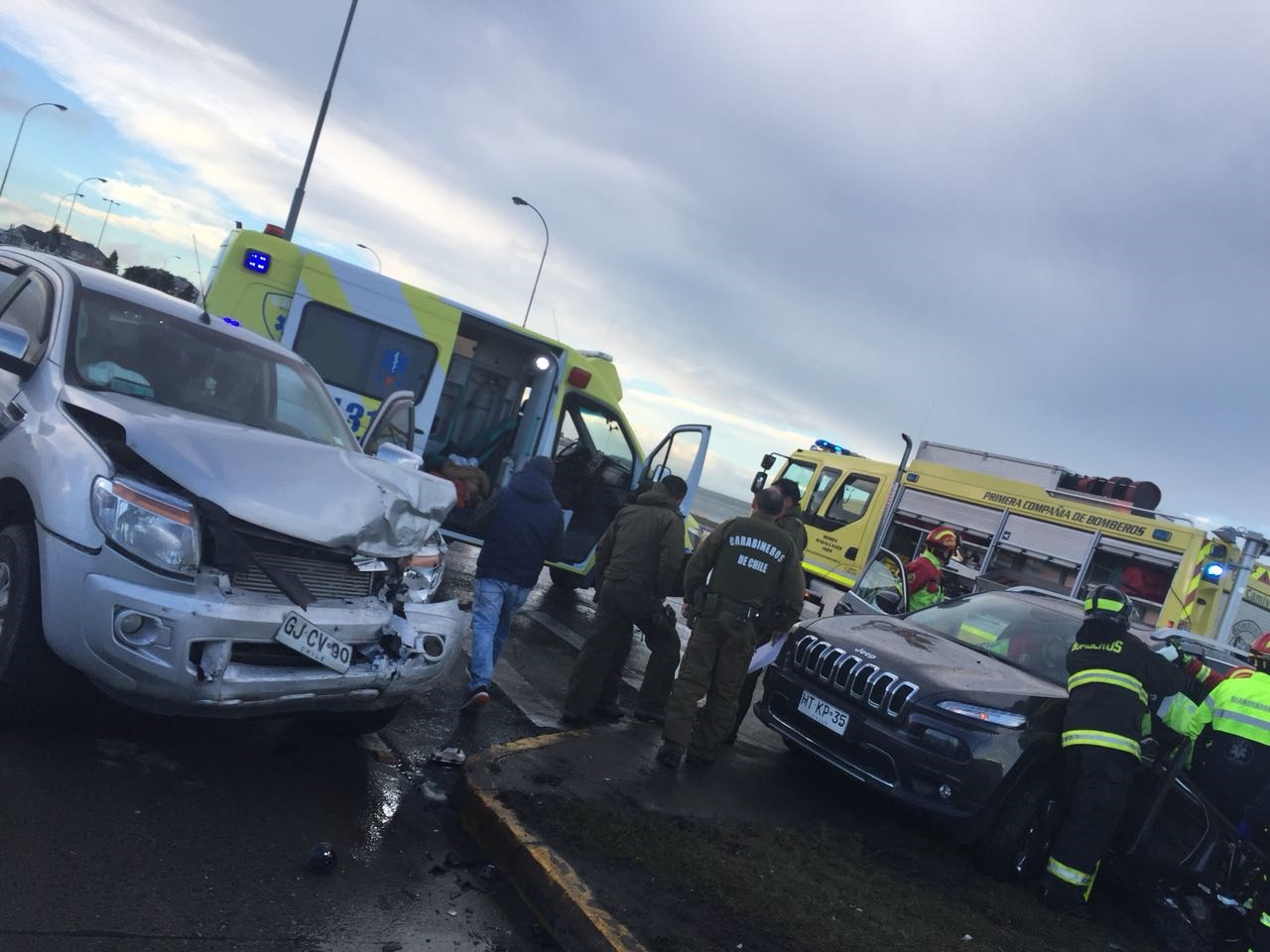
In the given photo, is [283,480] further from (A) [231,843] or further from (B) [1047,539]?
(B) [1047,539]

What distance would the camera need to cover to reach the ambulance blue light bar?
9.22 metres

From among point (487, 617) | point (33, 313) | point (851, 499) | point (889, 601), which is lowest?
point (487, 617)

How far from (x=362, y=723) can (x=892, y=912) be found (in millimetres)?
2665

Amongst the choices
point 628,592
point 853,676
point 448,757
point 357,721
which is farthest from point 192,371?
point 853,676

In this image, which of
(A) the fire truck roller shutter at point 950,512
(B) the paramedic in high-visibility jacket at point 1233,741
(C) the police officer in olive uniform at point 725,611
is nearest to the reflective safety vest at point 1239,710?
(B) the paramedic in high-visibility jacket at point 1233,741

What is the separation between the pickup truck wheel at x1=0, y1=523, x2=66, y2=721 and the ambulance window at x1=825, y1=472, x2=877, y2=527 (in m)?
11.5

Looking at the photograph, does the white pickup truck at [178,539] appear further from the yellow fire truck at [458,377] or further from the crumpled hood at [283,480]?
the yellow fire truck at [458,377]

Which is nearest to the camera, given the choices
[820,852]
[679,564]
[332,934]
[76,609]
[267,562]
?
[332,934]

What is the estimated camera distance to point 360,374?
9672 millimetres

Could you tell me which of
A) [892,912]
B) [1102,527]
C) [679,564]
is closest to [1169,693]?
[892,912]

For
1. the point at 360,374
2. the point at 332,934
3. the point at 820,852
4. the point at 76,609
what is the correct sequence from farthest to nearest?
the point at 360,374, the point at 820,852, the point at 76,609, the point at 332,934

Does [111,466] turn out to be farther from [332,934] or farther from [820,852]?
[820,852]

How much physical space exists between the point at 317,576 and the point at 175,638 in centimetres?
68

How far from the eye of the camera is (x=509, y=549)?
19.3ft
